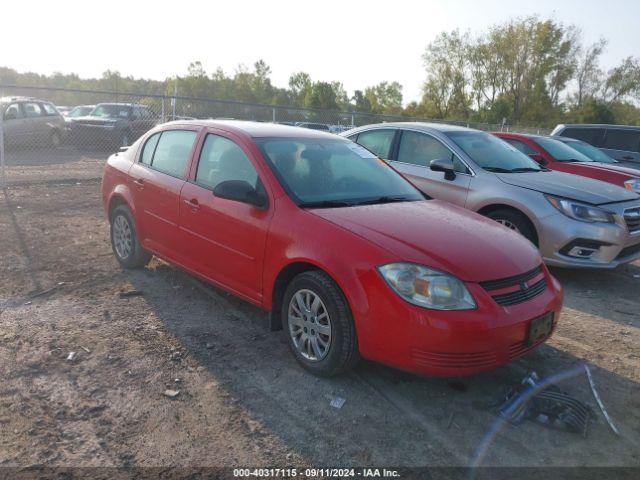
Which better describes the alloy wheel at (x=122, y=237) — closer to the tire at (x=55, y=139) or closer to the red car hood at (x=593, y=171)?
the red car hood at (x=593, y=171)

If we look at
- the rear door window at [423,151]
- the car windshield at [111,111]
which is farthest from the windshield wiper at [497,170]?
the car windshield at [111,111]

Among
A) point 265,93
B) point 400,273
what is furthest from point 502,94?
point 400,273

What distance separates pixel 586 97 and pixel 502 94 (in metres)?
10.1

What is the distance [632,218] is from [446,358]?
4.18 metres

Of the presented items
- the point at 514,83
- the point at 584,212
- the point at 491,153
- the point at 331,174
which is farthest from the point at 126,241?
the point at 514,83

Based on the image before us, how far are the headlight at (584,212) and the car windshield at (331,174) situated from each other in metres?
2.16

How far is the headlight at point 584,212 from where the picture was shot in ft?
19.0

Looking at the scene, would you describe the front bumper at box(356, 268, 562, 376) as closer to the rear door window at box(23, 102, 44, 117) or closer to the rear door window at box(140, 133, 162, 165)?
the rear door window at box(140, 133, 162, 165)

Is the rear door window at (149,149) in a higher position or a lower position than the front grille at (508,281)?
higher

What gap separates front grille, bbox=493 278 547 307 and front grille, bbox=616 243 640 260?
2.89 m

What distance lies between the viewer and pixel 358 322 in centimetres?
328

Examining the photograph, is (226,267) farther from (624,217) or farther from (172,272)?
(624,217)

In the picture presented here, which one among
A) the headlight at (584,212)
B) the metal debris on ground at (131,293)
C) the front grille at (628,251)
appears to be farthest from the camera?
the front grille at (628,251)

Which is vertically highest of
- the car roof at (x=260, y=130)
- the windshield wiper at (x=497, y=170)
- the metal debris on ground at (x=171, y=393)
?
the car roof at (x=260, y=130)
